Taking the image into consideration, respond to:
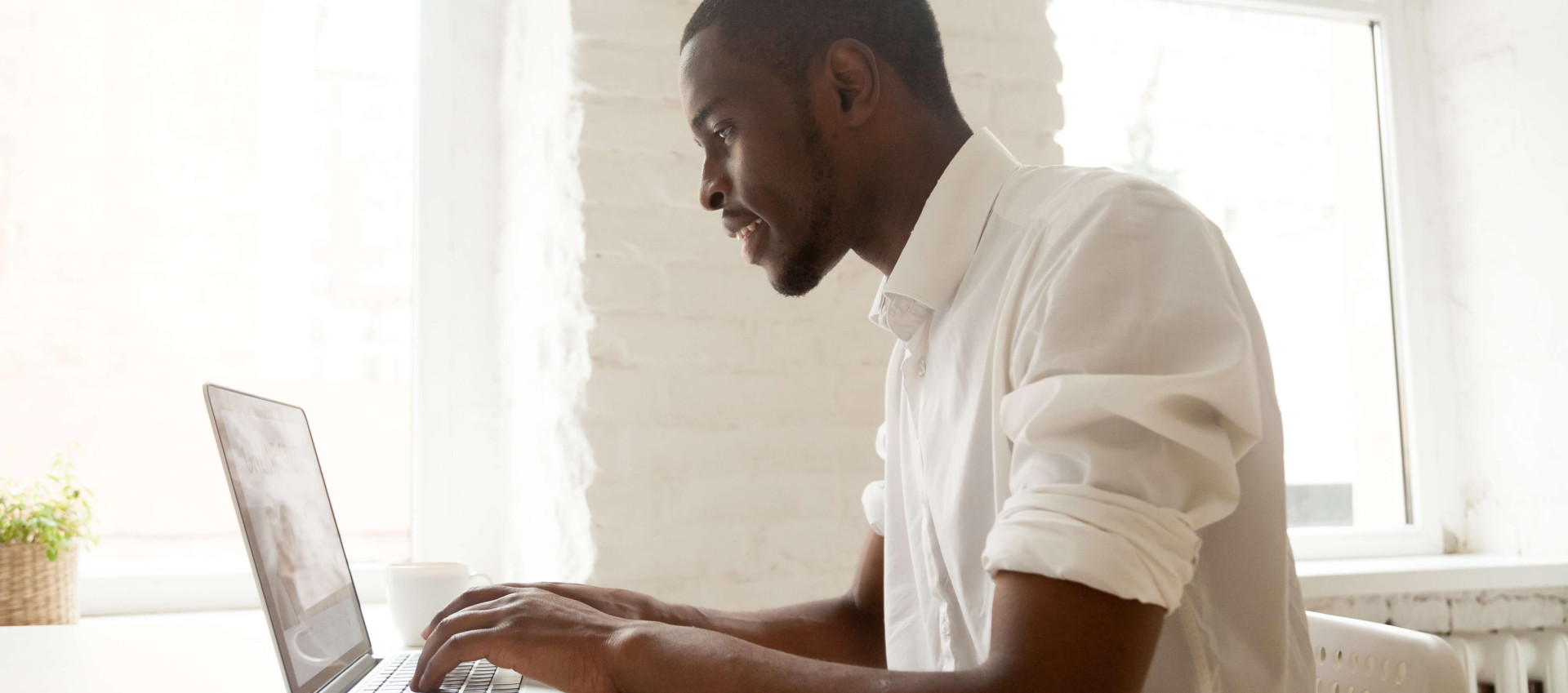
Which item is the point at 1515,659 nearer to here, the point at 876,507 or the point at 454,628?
the point at 876,507

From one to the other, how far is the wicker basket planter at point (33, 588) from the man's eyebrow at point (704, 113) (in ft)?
3.51

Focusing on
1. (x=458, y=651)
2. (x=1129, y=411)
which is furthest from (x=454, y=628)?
(x=1129, y=411)

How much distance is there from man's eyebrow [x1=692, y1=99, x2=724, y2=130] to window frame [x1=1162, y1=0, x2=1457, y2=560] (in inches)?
64.1

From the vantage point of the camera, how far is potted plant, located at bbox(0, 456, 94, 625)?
140 cm

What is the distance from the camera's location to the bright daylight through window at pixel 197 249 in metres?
1.71

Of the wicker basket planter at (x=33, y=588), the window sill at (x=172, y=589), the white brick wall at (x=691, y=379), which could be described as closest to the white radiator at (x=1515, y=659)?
the white brick wall at (x=691, y=379)

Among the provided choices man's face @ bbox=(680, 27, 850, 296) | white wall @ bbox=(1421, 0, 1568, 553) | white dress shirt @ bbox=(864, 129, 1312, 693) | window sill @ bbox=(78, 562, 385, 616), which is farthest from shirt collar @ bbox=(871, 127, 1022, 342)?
white wall @ bbox=(1421, 0, 1568, 553)

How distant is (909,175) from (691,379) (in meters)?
0.66

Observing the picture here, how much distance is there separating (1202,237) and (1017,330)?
135 mm

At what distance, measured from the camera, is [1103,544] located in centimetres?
61

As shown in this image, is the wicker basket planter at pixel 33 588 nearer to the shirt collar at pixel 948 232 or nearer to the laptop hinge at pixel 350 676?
the laptop hinge at pixel 350 676

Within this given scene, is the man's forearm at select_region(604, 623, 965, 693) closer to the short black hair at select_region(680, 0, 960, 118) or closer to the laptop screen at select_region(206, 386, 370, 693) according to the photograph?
the laptop screen at select_region(206, 386, 370, 693)

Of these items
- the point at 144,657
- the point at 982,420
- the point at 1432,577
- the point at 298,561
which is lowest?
the point at 1432,577

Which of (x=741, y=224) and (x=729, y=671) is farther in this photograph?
(x=741, y=224)
